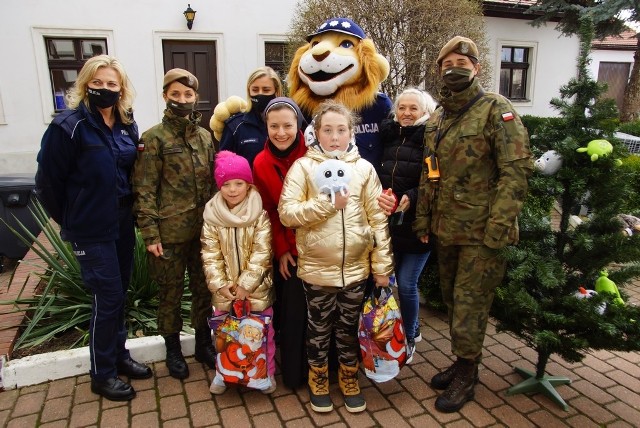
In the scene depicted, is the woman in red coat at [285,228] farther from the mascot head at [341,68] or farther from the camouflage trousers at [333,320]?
the mascot head at [341,68]

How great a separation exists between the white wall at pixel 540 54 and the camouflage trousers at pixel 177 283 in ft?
40.4

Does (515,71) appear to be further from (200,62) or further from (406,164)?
(406,164)

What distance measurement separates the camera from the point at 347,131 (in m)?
2.79

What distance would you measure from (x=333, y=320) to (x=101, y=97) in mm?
1952

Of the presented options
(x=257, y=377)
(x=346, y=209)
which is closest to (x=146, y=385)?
(x=257, y=377)

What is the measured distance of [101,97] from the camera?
9.22ft

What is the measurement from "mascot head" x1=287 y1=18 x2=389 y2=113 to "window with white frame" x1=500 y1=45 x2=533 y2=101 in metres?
12.1

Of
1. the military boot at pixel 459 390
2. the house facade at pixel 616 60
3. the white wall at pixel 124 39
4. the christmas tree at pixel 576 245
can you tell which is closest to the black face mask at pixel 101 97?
the christmas tree at pixel 576 245

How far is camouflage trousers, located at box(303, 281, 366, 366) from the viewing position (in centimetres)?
287

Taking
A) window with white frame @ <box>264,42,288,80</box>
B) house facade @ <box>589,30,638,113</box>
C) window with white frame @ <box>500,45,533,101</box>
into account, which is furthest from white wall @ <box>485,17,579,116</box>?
window with white frame @ <box>264,42,288,80</box>

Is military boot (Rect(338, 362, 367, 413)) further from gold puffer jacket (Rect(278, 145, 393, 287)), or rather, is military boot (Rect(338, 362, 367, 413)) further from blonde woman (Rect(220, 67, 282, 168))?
blonde woman (Rect(220, 67, 282, 168))

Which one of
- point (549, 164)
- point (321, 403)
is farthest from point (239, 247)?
point (549, 164)

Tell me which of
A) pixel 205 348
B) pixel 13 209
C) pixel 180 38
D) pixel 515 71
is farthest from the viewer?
pixel 515 71

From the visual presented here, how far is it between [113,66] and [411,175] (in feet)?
6.55
